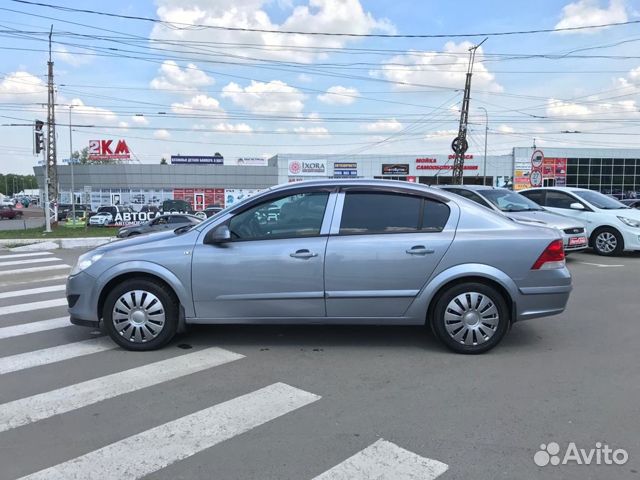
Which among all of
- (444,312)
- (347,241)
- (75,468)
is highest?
(347,241)

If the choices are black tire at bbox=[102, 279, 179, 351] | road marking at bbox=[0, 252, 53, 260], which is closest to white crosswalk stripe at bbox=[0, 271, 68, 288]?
road marking at bbox=[0, 252, 53, 260]

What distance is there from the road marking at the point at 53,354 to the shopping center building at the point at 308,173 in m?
47.2

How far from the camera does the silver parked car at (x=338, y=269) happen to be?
A: 16.2 ft

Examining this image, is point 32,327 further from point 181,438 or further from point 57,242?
point 57,242

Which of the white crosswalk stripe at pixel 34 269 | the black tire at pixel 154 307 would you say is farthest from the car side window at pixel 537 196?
the white crosswalk stripe at pixel 34 269

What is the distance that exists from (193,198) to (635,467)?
5478 cm

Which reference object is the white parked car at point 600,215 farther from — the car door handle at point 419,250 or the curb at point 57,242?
the curb at point 57,242

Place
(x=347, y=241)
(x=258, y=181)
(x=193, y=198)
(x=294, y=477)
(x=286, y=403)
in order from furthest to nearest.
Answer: (x=258, y=181), (x=193, y=198), (x=347, y=241), (x=286, y=403), (x=294, y=477)

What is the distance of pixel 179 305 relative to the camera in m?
5.16

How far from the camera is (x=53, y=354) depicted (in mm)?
5273

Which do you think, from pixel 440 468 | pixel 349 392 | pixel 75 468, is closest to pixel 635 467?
pixel 440 468

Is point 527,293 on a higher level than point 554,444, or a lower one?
higher

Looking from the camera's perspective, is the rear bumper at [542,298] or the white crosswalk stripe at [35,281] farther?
the white crosswalk stripe at [35,281]

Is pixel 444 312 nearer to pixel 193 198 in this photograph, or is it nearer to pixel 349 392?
pixel 349 392
